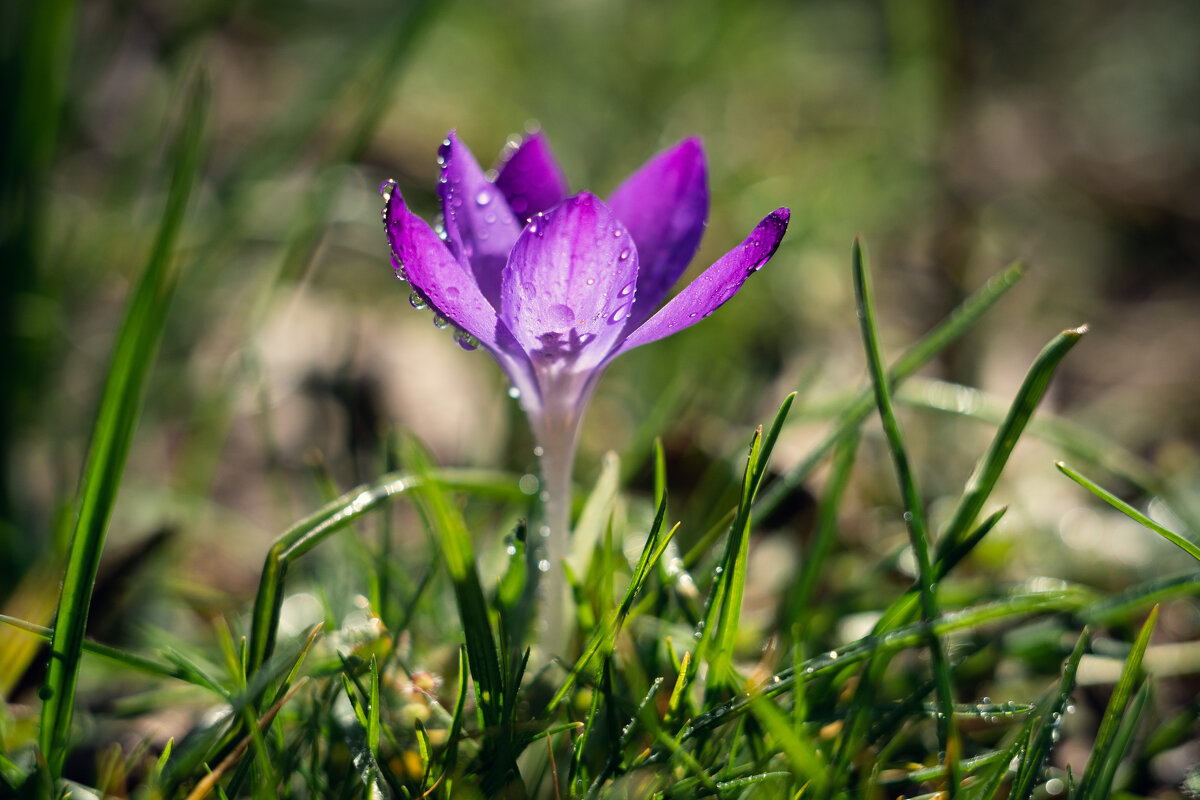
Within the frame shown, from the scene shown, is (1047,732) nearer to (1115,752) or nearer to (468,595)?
(1115,752)

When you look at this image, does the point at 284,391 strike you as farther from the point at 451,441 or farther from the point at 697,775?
the point at 697,775

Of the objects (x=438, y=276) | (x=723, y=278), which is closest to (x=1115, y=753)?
(x=723, y=278)

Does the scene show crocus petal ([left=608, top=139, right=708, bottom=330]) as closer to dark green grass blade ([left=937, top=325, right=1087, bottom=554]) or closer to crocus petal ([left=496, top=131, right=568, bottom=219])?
crocus petal ([left=496, top=131, right=568, bottom=219])

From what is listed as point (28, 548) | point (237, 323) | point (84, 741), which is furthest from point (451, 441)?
point (84, 741)

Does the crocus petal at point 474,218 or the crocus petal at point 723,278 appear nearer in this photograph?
the crocus petal at point 723,278

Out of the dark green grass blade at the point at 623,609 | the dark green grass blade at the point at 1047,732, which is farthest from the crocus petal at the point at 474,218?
the dark green grass blade at the point at 1047,732

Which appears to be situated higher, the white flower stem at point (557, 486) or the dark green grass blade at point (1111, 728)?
the white flower stem at point (557, 486)

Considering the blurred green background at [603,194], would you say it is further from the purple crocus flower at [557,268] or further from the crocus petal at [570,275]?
the crocus petal at [570,275]
